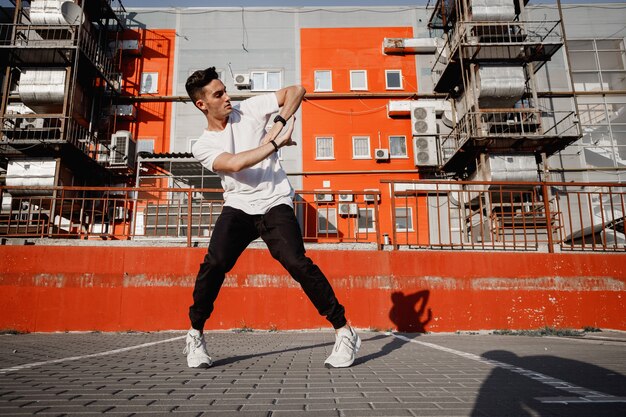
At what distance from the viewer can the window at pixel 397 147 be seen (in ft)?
60.1

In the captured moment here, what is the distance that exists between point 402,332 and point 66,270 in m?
5.70

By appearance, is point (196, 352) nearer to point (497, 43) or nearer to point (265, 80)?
point (497, 43)

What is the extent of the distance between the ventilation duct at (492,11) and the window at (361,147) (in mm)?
6842

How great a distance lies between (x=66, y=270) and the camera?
20.9 ft

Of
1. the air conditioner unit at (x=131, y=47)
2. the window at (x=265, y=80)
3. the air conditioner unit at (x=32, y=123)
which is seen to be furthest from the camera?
the window at (x=265, y=80)

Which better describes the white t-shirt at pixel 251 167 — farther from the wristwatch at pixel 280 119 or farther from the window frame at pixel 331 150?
the window frame at pixel 331 150

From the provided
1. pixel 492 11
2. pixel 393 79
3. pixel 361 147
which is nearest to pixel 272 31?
pixel 393 79

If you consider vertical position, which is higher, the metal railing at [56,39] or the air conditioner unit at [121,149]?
the metal railing at [56,39]

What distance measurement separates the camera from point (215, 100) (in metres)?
2.90

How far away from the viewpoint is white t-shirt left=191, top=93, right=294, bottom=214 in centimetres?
290

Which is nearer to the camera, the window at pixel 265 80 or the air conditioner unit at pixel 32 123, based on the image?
the air conditioner unit at pixel 32 123

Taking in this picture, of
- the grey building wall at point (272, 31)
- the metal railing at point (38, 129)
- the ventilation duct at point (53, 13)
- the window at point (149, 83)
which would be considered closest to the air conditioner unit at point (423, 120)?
the grey building wall at point (272, 31)

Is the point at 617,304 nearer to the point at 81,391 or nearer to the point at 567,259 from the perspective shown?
the point at 567,259

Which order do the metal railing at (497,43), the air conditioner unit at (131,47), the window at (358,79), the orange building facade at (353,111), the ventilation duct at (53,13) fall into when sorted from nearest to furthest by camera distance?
the metal railing at (497,43) < the ventilation duct at (53,13) < the orange building facade at (353,111) < the air conditioner unit at (131,47) < the window at (358,79)
